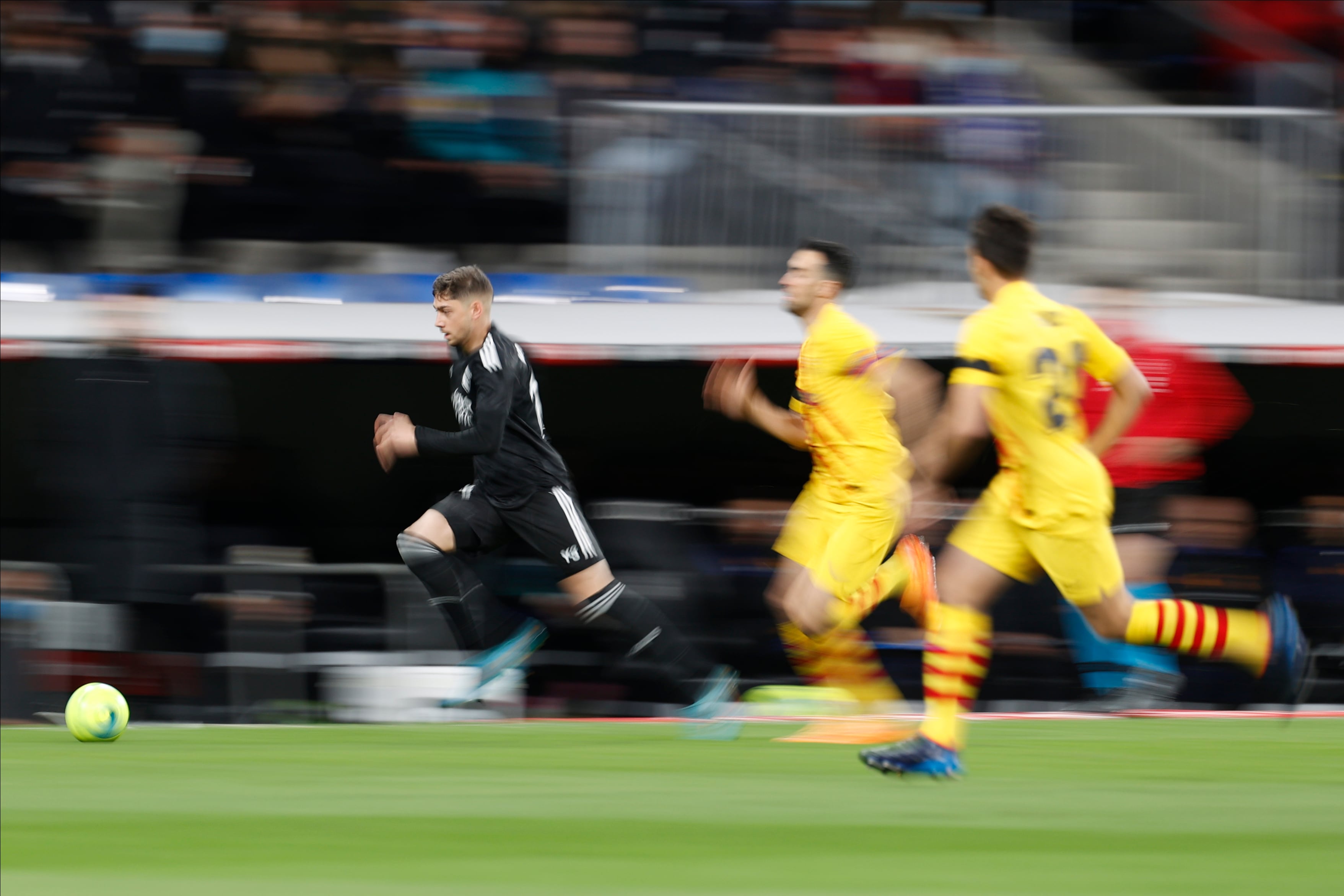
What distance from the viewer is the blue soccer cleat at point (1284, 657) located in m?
7.75

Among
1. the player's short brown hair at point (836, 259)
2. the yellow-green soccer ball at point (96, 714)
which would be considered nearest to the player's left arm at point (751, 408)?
the player's short brown hair at point (836, 259)

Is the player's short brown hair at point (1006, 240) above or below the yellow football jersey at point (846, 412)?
above

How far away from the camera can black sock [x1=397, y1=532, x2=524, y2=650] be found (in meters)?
7.53

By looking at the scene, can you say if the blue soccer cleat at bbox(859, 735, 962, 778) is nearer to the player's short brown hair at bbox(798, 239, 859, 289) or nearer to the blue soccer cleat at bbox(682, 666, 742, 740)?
the blue soccer cleat at bbox(682, 666, 742, 740)

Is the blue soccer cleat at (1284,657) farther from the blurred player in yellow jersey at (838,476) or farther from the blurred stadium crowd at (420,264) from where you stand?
the blurred player in yellow jersey at (838,476)

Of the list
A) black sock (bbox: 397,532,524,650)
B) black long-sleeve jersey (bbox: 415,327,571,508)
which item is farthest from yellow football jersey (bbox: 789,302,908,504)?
black sock (bbox: 397,532,524,650)

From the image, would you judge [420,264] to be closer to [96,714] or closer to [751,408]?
[751,408]

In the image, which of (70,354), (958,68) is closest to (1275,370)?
(958,68)

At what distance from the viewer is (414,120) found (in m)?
10.6

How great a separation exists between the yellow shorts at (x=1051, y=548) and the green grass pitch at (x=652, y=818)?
1.99ft

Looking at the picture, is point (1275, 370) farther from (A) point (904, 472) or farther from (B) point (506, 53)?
(B) point (506, 53)

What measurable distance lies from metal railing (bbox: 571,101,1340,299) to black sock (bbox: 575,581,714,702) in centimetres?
308

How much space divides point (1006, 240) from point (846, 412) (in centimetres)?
168

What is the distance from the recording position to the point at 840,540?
270 inches
